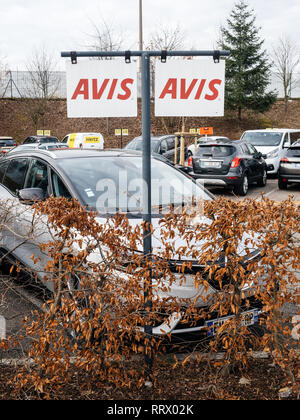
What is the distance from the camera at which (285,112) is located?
147ft

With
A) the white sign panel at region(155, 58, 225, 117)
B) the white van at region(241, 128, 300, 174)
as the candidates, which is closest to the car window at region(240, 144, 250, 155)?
the white van at region(241, 128, 300, 174)

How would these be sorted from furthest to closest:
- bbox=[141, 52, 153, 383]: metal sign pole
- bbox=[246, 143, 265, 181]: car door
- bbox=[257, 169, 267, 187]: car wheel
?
bbox=[257, 169, 267, 187]: car wheel → bbox=[246, 143, 265, 181]: car door → bbox=[141, 52, 153, 383]: metal sign pole

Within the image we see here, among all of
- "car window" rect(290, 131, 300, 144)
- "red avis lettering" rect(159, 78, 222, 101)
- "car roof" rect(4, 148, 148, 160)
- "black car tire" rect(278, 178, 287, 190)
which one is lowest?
Answer: "black car tire" rect(278, 178, 287, 190)

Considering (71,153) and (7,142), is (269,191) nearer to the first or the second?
(71,153)

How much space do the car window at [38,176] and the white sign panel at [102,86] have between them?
1812 mm

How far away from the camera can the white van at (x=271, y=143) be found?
60.0 feet

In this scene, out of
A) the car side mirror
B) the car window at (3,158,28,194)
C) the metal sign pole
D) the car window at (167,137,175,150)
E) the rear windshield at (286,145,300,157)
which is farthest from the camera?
the car window at (167,137,175,150)

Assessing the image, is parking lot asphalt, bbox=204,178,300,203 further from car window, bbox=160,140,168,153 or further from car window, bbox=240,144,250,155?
car window, bbox=160,140,168,153

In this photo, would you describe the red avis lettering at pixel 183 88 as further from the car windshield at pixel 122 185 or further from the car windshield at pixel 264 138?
the car windshield at pixel 264 138

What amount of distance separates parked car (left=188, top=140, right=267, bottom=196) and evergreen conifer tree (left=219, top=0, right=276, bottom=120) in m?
26.3

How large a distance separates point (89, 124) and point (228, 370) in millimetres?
41181

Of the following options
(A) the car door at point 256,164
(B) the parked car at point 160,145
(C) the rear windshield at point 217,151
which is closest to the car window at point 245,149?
(A) the car door at point 256,164

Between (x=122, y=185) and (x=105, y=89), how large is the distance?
5.66ft

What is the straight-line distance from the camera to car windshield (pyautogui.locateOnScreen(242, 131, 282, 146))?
739 inches
